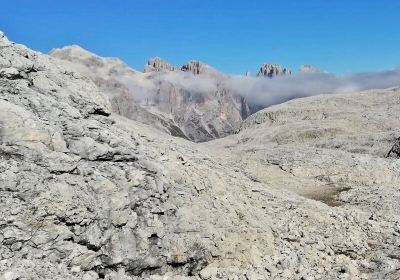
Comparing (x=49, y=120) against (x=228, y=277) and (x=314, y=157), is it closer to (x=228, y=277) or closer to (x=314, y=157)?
(x=228, y=277)

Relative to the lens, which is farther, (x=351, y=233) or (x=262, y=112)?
(x=262, y=112)

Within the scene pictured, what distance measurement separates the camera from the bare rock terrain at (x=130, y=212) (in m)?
18.2

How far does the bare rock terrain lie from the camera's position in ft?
59.6

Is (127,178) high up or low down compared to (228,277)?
up

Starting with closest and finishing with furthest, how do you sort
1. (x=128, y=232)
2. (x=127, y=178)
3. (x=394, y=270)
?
(x=128, y=232)
(x=127, y=178)
(x=394, y=270)

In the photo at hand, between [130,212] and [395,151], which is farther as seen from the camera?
[395,151]

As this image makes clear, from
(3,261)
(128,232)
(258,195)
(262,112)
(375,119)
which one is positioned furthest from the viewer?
(262,112)

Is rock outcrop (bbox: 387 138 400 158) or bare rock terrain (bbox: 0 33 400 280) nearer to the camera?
bare rock terrain (bbox: 0 33 400 280)

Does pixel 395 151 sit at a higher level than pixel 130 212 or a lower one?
higher

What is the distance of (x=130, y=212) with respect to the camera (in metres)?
20.7

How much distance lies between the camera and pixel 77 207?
62.1 ft

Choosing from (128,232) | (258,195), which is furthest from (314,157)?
(128,232)

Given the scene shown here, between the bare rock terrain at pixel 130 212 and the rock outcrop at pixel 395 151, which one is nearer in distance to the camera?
the bare rock terrain at pixel 130 212

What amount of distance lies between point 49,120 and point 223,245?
30.3 ft
